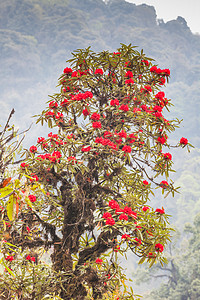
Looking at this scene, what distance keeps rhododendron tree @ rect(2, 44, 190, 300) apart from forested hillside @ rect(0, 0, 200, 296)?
46.9 metres

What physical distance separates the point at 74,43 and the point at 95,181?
80.5 metres

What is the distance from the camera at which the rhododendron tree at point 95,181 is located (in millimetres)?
1729

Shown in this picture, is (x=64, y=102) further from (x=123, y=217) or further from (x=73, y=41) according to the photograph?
(x=73, y=41)

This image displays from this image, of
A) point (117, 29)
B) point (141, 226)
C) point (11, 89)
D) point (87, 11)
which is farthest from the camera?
point (87, 11)

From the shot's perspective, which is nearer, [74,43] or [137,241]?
[137,241]

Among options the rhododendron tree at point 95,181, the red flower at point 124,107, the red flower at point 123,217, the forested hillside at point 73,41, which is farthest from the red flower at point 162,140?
the forested hillside at point 73,41

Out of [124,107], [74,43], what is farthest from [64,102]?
[74,43]

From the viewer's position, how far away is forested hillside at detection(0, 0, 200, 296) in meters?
63.7

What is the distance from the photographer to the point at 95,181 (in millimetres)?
2129

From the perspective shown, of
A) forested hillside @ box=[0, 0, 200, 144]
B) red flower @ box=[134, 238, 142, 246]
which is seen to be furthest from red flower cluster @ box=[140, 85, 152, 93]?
forested hillside @ box=[0, 0, 200, 144]

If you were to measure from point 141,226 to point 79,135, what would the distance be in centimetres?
81

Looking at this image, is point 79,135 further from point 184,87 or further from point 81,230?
point 184,87

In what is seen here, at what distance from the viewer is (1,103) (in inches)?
2336

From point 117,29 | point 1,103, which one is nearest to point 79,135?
point 1,103
